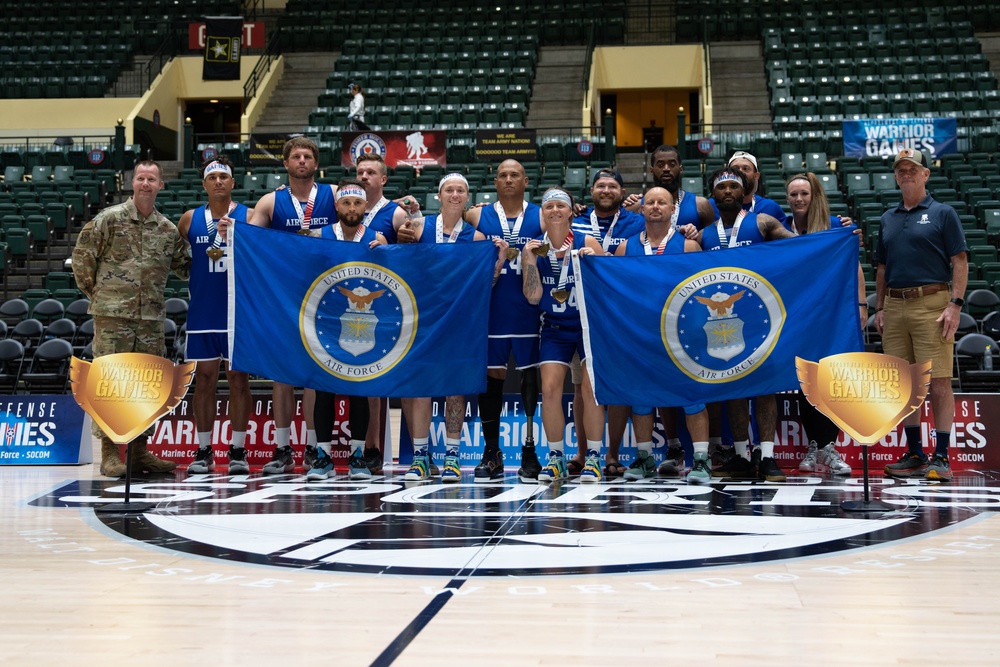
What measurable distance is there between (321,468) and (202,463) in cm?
98

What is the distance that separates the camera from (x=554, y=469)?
20.9ft

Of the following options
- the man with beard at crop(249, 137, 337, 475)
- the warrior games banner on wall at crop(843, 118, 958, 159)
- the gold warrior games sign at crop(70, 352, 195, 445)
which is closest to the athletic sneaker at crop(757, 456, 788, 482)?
the man with beard at crop(249, 137, 337, 475)

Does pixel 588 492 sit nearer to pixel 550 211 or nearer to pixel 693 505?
pixel 693 505

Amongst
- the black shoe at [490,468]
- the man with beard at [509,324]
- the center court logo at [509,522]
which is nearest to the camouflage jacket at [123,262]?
the center court logo at [509,522]

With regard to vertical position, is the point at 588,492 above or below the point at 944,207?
below

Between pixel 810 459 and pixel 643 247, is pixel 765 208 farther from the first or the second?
pixel 810 459

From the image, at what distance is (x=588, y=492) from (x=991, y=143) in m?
13.7

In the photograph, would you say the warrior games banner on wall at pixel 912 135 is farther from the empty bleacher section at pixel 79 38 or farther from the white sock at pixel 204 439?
the empty bleacher section at pixel 79 38

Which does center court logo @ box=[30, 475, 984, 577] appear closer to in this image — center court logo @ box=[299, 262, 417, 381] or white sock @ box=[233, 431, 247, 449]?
white sock @ box=[233, 431, 247, 449]

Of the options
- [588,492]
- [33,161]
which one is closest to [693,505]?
[588,492]

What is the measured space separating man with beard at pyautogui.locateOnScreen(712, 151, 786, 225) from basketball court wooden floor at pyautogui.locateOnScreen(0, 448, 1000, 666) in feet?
6.66

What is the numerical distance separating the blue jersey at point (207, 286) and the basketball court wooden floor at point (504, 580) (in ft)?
5.35

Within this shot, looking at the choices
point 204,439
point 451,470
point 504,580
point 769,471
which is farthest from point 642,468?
point 504,580

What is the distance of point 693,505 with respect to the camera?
5230mm
